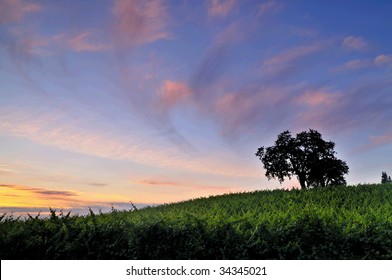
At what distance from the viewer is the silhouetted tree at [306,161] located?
136 ft

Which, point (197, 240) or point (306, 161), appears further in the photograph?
point (306, 161)

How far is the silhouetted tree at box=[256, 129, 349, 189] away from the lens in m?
41.4

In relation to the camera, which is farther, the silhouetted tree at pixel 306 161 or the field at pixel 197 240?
the silhouetted tree at pixel 306 161

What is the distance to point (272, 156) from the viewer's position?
4238 cm

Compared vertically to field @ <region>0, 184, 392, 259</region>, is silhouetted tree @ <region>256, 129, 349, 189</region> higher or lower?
higher

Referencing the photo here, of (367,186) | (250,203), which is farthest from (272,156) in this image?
(250,203)

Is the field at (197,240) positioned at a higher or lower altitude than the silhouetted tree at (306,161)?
lower

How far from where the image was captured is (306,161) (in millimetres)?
41250

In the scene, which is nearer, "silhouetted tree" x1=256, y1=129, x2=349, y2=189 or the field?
the field
